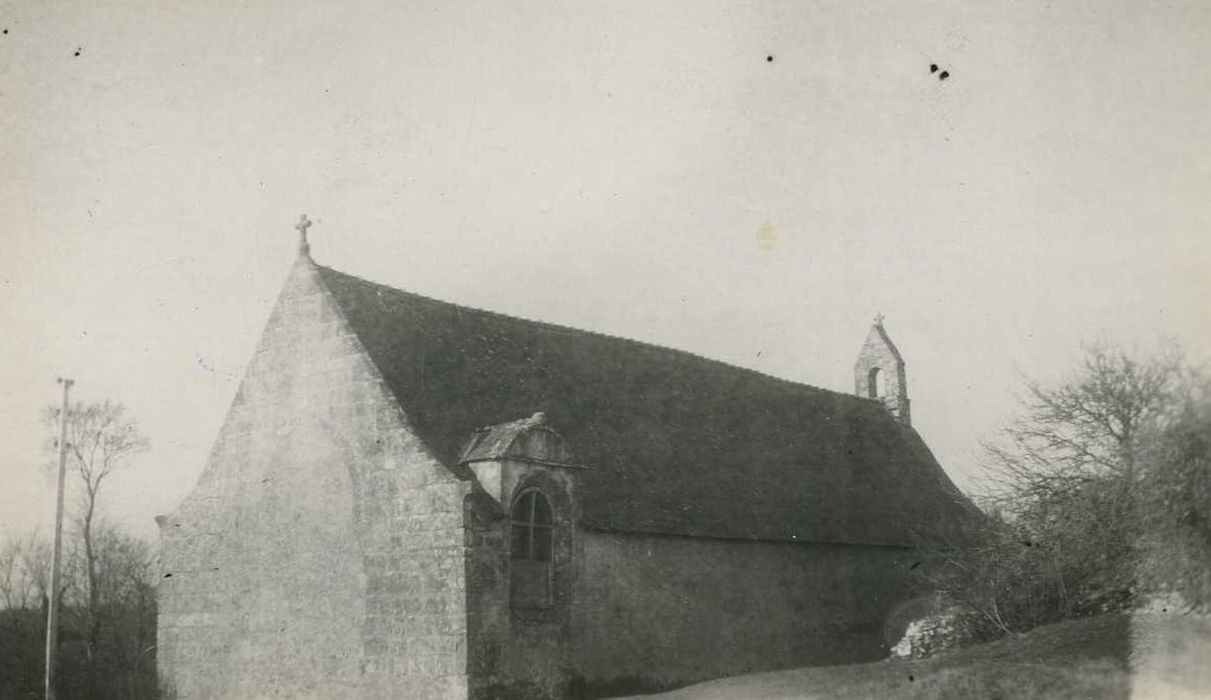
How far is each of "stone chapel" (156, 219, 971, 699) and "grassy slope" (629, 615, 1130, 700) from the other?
2919 mm

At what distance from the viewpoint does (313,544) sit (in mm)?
19812

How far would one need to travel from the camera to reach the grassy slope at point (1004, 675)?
14.9m

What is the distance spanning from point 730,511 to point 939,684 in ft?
27.2

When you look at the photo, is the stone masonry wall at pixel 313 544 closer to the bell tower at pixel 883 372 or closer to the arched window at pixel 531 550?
the arched window at pixel 531 550

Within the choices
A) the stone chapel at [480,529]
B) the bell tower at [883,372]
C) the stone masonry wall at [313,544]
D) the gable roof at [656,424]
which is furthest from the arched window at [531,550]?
the bell tower at [883,372]

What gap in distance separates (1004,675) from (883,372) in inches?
859

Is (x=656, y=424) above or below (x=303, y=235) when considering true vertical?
below

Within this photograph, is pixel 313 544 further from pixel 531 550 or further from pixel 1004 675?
pixel 1004 675

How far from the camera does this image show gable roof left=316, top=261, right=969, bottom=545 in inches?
826

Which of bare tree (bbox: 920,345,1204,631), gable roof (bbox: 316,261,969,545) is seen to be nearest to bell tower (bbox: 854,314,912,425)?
gable roof (bbox: 316,261,969,545)

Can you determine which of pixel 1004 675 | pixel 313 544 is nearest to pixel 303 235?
pixel 313 544

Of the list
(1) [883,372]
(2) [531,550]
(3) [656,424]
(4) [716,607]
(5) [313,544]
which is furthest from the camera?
(1) [883,372]

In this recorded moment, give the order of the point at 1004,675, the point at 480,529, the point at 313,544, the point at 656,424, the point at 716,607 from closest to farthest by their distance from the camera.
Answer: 1. the point at 1004,675
2. the point at 480,529
3. the point at 313,544
4. the point at 716,607
5. the point at 656,424

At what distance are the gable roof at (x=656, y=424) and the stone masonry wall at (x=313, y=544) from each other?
0.88 m
